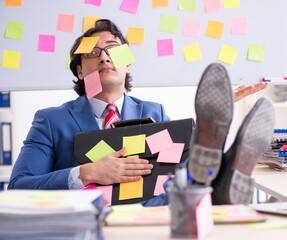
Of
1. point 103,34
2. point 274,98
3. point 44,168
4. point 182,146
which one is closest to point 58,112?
point 44,168

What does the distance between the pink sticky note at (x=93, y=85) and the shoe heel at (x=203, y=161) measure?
1.07 metres

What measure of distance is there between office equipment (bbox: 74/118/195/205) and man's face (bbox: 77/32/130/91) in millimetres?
326

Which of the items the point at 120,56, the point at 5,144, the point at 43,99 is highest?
the point at 120,56

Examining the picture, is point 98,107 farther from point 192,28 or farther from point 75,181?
point 192,28

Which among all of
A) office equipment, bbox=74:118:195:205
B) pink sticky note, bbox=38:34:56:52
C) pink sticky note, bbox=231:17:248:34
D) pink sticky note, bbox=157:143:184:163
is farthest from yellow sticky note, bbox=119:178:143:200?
pink sticky note, bbox=231:17:248:34

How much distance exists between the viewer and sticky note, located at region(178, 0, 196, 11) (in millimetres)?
2732

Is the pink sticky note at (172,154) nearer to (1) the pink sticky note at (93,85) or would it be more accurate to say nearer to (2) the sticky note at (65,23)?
(1) the pink sticky note at (93,85)

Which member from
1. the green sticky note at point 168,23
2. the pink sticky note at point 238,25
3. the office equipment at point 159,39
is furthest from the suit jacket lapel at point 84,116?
the pink sticky note at point 238,25

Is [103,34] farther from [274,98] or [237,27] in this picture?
[274,98]

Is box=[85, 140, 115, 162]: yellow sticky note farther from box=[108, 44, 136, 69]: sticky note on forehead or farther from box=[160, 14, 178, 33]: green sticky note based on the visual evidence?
box=[160, 14, 178, 33]: green sticky note

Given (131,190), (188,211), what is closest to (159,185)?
(131,190)

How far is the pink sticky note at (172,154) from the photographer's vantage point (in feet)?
5.82

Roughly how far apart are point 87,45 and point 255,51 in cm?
106

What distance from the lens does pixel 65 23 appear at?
8.85ft
